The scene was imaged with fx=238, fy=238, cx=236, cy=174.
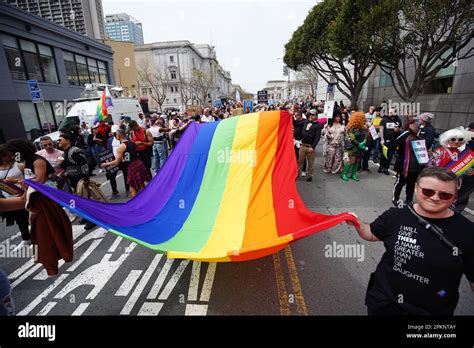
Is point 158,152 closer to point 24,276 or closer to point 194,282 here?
point 24,276

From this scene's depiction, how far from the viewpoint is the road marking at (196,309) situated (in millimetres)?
3004

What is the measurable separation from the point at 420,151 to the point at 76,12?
88.6 m

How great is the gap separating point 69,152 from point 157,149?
4.15 meters

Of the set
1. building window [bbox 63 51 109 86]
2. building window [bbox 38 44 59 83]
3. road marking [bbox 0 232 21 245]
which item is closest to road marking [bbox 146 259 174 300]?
road marking [bbox 0 232 21 245]

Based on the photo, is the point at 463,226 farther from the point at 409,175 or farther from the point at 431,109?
the point at 431,109

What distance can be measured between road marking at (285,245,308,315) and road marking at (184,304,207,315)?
1185 mm

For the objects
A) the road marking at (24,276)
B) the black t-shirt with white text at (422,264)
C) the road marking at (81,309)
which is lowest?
the road marking at (24,276)

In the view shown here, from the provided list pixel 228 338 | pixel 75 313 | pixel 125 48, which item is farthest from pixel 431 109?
pixel 125 48

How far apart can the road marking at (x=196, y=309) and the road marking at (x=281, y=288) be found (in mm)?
985

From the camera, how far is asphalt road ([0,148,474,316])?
3092 mm

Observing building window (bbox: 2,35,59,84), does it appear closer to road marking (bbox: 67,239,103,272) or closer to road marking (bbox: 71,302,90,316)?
road marking (bbox: 67,239,103,272)

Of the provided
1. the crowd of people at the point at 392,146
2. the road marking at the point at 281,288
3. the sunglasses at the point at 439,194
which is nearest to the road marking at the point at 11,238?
the road marking at the point at 281,288

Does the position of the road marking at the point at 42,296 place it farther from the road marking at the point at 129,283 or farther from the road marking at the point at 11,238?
the road marking at the point at 11,238

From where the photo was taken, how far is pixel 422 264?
5.84 feet
